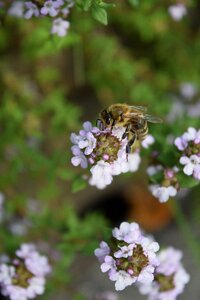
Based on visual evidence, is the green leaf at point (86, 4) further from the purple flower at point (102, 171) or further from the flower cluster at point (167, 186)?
the flower cluster at point (167, 186)

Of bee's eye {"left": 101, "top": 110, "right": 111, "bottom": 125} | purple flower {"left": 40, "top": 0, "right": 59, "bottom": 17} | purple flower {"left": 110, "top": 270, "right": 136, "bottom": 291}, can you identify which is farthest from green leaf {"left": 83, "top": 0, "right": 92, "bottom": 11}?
purple flower {"left": 110, "top": 270, "right": 136, "bottom": 291}

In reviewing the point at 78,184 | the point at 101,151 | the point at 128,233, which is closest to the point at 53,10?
the point at 101,151

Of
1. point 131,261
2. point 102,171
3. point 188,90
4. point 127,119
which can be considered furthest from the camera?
point 188,90

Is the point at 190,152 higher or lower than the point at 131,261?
higher

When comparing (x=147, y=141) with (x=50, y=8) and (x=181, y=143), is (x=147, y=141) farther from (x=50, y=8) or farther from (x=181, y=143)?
(x=50, y=8)

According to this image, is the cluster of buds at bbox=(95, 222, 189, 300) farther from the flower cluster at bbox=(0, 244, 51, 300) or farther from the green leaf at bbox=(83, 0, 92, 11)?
the green leaf at bbox=(83, 0, 92, 11)

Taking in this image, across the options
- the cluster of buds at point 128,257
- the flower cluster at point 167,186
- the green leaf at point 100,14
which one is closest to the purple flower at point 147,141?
the flower cluster at point 167,186
